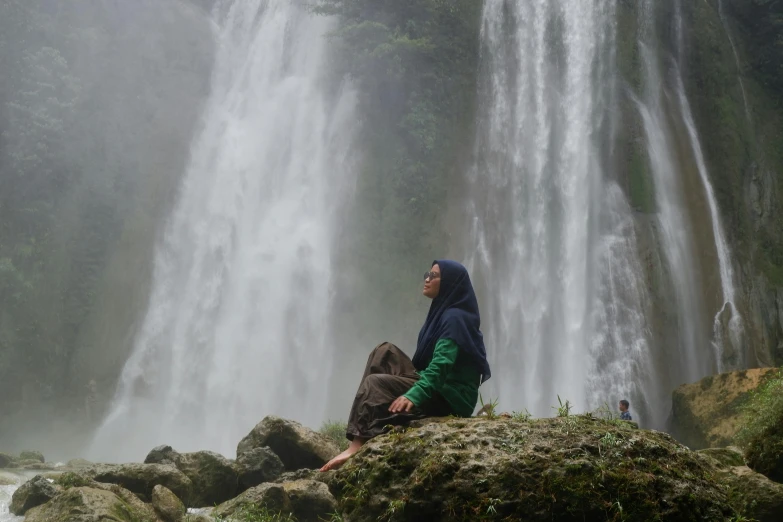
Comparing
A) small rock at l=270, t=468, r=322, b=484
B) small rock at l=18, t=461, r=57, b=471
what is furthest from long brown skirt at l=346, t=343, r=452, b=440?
small rock at l=18, t=461, r=57, b=471

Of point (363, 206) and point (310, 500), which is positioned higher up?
point (363, 206)

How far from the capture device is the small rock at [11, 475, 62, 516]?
5.12 metres

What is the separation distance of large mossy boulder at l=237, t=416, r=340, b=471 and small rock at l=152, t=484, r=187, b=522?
2.42ft

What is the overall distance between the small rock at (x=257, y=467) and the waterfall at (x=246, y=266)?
10.8 metres

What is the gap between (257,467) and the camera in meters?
5.21

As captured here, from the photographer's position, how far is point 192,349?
17453 millimetres

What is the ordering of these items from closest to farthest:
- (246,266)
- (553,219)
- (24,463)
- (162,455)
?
(162,455) < (24,463) < (553,219) < (246,266)

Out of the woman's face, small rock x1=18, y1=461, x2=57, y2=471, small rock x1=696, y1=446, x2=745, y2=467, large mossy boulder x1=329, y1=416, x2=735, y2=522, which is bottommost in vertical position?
large mossy boulder x1=329, y1=416, x2=735, y2=522

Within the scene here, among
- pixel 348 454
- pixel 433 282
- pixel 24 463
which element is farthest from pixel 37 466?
pixel 433 282

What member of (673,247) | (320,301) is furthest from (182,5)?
(673,247)

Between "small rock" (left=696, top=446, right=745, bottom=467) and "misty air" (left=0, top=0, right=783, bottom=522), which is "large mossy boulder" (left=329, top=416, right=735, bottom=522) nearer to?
"small rock" (left=696, top=446, right=745, bottom=467)

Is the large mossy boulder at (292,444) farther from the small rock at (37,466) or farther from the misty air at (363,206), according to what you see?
the misty air at (363,206)

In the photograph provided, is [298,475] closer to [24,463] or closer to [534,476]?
[534,476]

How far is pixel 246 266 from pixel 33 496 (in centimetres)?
1330
